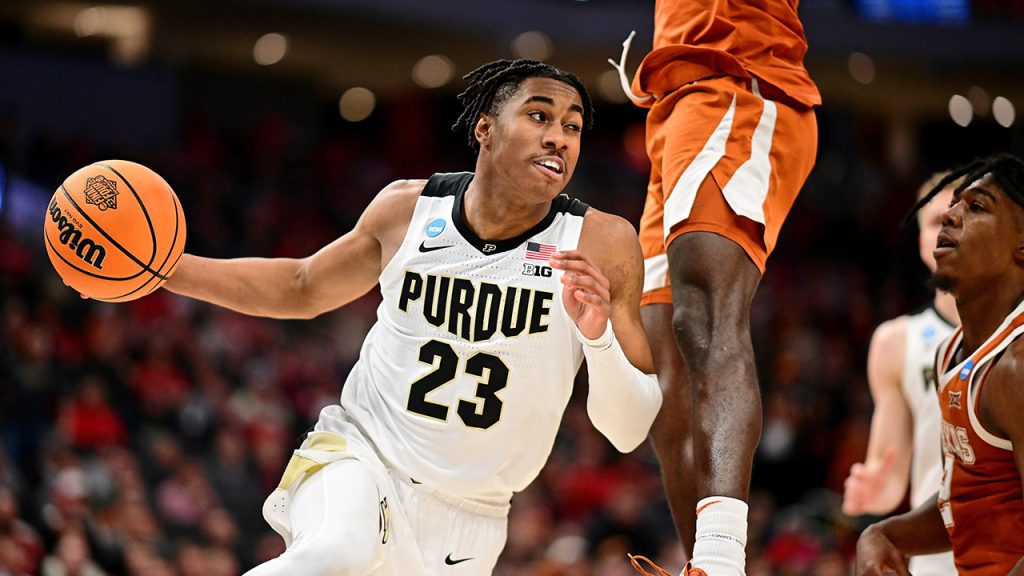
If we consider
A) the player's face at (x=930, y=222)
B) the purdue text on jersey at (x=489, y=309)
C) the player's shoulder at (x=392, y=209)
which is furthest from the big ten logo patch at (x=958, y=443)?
the player's shoulder at (x=392, y=209)

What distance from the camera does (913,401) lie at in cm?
623

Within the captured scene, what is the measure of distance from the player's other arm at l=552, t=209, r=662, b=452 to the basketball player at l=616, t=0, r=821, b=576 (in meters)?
0.16

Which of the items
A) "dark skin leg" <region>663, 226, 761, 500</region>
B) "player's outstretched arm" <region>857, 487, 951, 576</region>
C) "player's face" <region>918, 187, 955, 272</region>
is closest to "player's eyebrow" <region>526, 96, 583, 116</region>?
"dark skin leg" <region>663, 226, 761, 500</region>

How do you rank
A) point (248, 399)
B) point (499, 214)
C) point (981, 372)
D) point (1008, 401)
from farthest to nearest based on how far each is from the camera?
point (248, 399)
point (499, 214)
point (981, 372)
point (1008, 401)

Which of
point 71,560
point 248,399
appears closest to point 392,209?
point 71,560

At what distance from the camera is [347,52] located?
68.3ft

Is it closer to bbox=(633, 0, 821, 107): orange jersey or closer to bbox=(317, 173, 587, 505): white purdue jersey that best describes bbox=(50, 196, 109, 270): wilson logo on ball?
bbox=(317, 173, 587, 505): white purdue jersey

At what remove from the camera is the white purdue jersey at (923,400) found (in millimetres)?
6066

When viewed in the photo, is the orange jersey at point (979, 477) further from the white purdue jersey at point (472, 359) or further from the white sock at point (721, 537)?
the white purdue jersey at point (472, 359)

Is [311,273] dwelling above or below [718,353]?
above

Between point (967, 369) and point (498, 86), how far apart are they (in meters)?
1.84

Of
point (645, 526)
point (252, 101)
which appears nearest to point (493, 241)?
point (645, 526)

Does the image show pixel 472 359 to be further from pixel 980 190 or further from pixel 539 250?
pixel 980 190

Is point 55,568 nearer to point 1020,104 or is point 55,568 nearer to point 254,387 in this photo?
point 254,387
